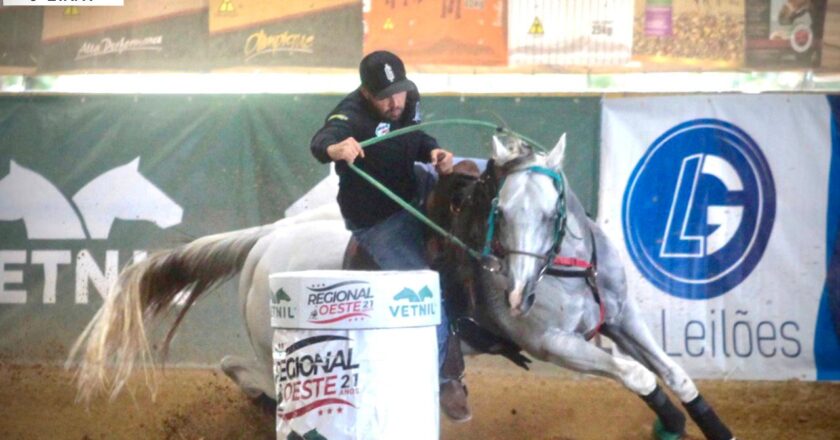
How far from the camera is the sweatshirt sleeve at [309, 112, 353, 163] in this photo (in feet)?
16.7

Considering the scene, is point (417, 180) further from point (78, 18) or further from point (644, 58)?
point (78, 18)

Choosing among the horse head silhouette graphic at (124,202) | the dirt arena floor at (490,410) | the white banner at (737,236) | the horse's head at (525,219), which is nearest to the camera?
the horse's head at (525,219)

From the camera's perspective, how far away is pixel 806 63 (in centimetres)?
817

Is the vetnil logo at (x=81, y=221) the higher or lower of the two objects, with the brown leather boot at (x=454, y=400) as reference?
higher

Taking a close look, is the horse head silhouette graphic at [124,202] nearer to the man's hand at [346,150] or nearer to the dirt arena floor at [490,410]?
the dirt arena floor at [490,410]

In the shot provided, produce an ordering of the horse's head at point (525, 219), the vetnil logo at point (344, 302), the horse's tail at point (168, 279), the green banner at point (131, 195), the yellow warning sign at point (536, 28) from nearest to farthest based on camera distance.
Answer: the vetnil logo at point (344, 302) < the horse's head at point (525, 219) < the horse's tail at point (168, 279) < the yellow warning sign at point (536, 28) < the green banner at point (131, 195)

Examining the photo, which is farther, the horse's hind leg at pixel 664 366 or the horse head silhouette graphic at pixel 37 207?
the horse head silhouette graphic at pixel 37 207

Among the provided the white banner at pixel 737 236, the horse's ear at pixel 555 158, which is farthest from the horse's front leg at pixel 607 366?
the white banner at pixel 737 236

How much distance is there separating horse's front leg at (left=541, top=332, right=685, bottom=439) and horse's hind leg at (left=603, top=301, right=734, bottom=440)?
0.32 feet

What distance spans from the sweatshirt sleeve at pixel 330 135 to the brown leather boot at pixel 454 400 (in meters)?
1.28

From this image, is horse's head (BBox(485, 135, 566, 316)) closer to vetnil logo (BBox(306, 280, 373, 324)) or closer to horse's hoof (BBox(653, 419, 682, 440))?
vetnil logo (BBox(306, 280, 373, 324))

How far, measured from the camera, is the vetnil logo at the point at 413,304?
439 centimetres

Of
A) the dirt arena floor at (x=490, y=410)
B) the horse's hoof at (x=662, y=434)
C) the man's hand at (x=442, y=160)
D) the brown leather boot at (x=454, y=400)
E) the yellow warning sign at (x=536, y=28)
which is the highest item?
the yellow warning sign at (x=536, y=28)

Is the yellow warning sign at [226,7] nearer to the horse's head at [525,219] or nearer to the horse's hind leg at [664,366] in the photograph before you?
the horse's head at [525,219]
